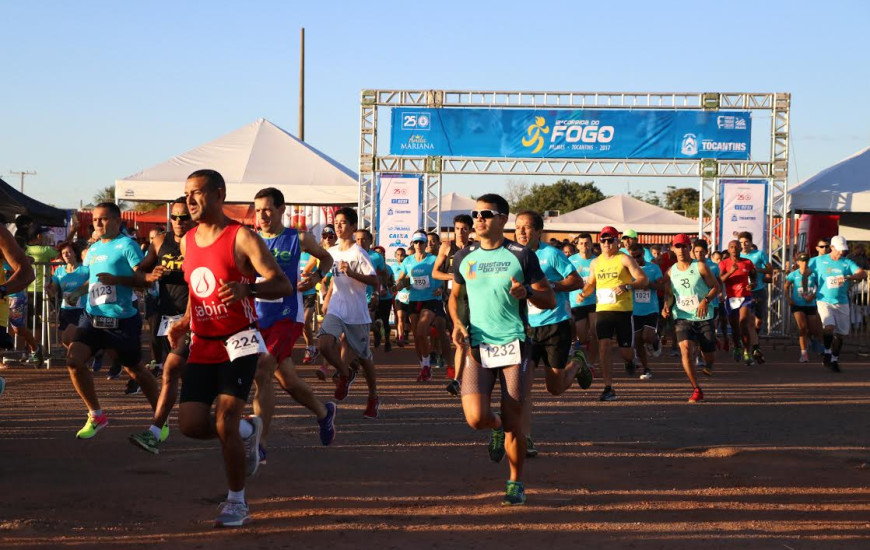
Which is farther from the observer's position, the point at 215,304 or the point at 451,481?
the point at 451,481

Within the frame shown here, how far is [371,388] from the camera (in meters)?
10.3

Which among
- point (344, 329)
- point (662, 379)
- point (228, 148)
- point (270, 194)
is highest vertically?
point (228, 148)

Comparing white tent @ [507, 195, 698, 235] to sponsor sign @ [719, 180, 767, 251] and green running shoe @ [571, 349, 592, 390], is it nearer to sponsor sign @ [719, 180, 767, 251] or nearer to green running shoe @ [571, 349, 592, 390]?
sponsor sign @ [719, 180, 767, 251]

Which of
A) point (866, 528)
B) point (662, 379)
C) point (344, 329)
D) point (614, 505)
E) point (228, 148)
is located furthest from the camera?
point (228, 148)

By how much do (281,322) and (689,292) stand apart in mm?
6774

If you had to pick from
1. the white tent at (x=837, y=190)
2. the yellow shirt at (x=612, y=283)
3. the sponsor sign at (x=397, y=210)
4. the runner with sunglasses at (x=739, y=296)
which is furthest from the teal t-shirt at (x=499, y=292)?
the white tent at (x=837, y=190)

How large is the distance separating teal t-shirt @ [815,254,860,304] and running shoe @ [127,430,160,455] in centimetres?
1206

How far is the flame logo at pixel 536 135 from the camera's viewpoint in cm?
2295

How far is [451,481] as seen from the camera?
24.2 ft

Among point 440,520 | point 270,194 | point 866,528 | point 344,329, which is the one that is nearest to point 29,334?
point 344,329

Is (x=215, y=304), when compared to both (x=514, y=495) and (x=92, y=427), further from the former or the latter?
(x=92, y=427)

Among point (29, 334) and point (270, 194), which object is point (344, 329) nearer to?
point (270, 194)

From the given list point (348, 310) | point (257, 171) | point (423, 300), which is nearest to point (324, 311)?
point (348, 310)

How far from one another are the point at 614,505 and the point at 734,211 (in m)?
17.4
